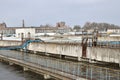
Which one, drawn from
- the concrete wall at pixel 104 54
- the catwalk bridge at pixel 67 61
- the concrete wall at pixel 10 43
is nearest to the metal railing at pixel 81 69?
the catwalk bridge at pixel 67 61

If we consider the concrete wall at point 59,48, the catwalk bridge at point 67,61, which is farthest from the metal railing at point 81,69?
the concrete wall at point 59,48

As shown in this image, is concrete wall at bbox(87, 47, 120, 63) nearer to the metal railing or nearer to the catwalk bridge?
the catwalk bridge

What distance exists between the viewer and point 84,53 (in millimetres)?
34031

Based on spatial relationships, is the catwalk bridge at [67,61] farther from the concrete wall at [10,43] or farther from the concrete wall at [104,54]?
the concrete wall at [10,43]

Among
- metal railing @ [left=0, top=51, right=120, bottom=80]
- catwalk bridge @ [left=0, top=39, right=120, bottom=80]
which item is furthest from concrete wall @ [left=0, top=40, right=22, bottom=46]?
metal railing @ [left=0, top=51, right=120, bottom=80]

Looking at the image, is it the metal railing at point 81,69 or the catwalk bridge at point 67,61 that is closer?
the metal railing at point 81,69

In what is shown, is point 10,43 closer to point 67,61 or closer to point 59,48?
point 59,48

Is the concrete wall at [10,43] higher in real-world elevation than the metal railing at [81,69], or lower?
higher

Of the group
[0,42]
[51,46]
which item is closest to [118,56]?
[51,46]

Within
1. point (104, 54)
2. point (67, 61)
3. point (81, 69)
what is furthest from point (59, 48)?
point (81, 69)

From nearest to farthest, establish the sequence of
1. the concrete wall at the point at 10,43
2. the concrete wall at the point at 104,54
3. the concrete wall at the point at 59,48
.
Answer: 1. the concrete wall at the point at 104,54
2. the concrete wall at the point at 59,48
3. the concrete wall at the point at 10,43

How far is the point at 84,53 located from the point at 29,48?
19.5 meters

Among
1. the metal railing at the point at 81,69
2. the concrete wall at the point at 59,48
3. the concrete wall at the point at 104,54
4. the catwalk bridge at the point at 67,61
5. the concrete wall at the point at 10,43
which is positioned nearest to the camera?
the metal railing at the point at 81,69

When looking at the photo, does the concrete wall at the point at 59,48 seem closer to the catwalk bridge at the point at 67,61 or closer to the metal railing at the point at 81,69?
the catwalk bridge at the point at 67,61
